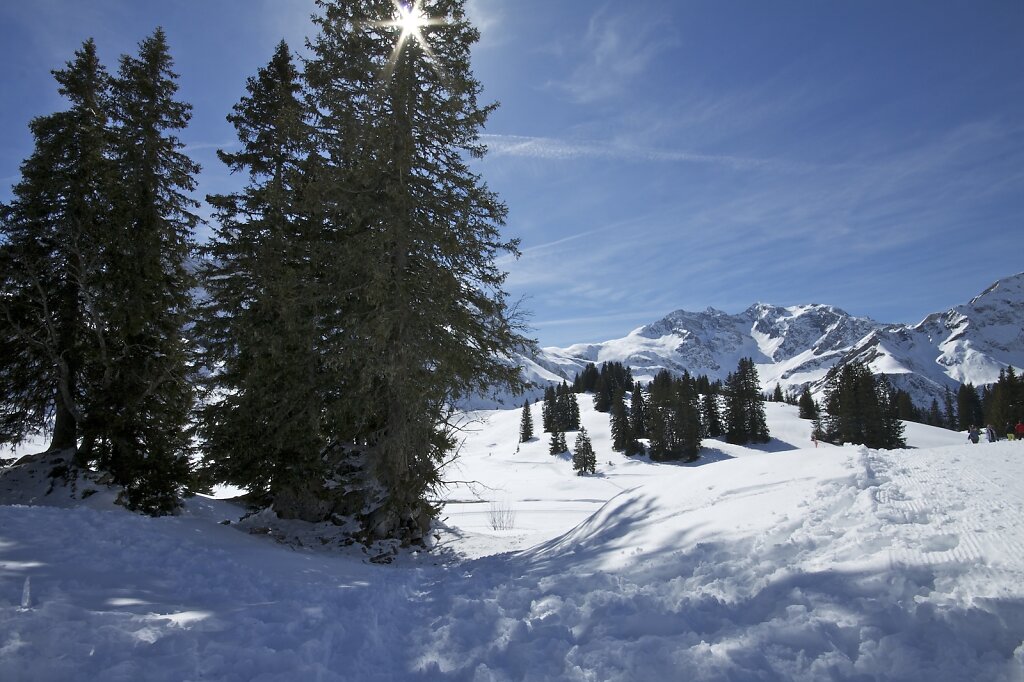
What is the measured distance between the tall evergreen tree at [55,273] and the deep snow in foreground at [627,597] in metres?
6.44

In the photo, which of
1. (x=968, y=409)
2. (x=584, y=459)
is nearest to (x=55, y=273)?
(x=584, y=459)

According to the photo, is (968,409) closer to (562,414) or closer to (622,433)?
(622,433)

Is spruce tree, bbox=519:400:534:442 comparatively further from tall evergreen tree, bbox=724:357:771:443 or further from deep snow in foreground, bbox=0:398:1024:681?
deep snow in foreground, bbox=0:398:1024:681

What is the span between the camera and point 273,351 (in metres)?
10.5

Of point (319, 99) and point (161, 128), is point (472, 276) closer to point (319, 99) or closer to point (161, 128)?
point (319, 99)

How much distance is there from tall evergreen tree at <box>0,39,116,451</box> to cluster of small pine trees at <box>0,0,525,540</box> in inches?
2.2

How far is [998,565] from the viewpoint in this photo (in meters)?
3.66

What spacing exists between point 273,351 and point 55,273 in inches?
282

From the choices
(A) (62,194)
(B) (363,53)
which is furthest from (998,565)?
(A) (62,194)

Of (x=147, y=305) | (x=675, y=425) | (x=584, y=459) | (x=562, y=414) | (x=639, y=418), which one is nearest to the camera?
(x=147, y=305)

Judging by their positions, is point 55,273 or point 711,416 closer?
point 55,273

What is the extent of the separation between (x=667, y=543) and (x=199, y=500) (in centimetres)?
1400

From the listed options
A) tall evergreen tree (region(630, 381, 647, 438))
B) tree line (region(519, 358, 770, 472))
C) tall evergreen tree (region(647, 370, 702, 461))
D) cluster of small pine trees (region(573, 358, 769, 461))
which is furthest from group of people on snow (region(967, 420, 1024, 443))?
tall evergreen tree (region(630, 381, 647, 438))

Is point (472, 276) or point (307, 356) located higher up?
point (472, 276)
